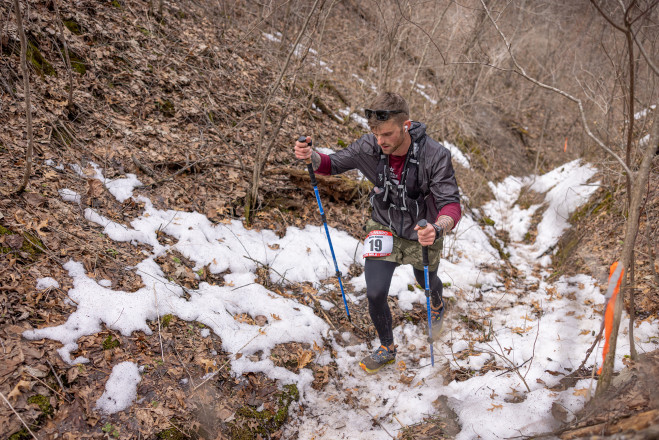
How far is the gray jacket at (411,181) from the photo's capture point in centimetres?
353

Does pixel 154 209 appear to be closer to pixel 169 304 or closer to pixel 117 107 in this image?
pixel 169 304

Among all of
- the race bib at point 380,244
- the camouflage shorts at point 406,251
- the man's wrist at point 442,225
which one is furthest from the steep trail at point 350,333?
the man's wrist at point 442,225

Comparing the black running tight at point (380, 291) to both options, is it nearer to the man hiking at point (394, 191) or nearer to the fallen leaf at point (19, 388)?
the man hiking at point (394, 191)

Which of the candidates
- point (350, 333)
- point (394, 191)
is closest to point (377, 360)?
point (350, 333)

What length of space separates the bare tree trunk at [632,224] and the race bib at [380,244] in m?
1.88

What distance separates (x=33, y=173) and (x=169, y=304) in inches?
87.9

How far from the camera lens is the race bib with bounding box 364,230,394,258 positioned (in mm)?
3846

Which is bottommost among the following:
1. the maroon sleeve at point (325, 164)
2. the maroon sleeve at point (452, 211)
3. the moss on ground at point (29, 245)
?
the moss on ground at point (29, 245)

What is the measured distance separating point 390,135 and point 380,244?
1059 mm

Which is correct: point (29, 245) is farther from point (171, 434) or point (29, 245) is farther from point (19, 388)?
point (171, 434)

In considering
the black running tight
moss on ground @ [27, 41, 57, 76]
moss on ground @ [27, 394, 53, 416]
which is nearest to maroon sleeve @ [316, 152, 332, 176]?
the black running tight

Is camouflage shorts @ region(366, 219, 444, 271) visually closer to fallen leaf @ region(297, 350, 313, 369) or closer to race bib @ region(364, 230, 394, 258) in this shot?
race bib @ region(364, 230, 394, 258)

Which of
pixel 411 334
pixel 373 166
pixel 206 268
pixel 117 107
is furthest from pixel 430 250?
pixel 117 107

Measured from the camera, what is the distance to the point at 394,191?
379 centimetres
